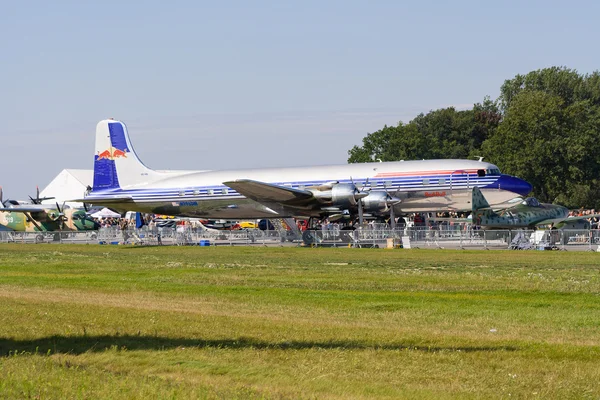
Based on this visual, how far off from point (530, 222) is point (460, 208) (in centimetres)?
397

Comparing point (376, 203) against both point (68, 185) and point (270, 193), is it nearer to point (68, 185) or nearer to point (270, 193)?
point (270, 193)

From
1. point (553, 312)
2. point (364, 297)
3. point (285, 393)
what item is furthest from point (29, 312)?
point (553, 312)

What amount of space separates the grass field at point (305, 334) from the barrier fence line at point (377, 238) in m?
12.6

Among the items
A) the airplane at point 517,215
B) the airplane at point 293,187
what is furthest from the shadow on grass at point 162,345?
the airplane at point 517,215

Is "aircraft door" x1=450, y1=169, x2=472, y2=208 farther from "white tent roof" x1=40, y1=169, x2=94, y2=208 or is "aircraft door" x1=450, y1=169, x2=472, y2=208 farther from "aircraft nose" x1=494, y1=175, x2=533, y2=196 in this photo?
"white tent roof" x1=40, y1=169, x2=94, y2=208

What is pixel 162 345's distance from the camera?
12914mm

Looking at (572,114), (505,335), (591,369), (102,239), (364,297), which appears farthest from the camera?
(572,114)

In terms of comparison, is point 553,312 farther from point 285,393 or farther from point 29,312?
point 29,312

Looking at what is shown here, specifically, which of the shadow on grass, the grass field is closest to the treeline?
the grass field

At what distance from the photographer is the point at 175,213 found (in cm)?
5416

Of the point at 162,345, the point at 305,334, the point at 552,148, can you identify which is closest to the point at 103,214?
the point at 552,148

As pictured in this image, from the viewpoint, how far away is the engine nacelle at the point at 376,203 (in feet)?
155

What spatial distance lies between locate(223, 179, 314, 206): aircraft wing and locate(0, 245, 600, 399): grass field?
17758 millimetres

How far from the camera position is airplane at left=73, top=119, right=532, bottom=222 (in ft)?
158
